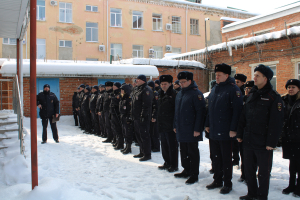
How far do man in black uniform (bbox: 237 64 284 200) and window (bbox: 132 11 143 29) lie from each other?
21864mm

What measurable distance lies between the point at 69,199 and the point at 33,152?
31.5 inches

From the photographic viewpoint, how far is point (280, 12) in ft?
50.3

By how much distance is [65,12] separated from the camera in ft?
69.8

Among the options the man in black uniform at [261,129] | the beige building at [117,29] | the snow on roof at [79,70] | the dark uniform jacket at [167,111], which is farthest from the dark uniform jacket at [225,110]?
the beige building at [117,29]

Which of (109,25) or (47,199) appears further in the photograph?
(109,25)

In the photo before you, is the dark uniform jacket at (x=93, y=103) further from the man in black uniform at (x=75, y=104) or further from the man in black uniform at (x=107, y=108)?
the man in black uniform at (x=75, y=104)

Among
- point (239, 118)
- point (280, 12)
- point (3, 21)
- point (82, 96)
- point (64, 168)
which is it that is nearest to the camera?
point (239, 118)

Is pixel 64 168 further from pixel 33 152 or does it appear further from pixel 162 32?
pixel 162 32

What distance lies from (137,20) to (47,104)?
1837 centimetres

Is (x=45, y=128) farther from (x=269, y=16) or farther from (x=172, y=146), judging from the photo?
(x=269, y=16)

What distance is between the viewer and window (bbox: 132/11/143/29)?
2375 cm

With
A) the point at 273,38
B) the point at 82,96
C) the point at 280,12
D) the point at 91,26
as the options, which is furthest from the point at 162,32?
the point at 82,96

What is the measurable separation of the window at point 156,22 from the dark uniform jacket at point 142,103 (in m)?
20.1

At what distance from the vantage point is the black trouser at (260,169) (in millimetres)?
3188
